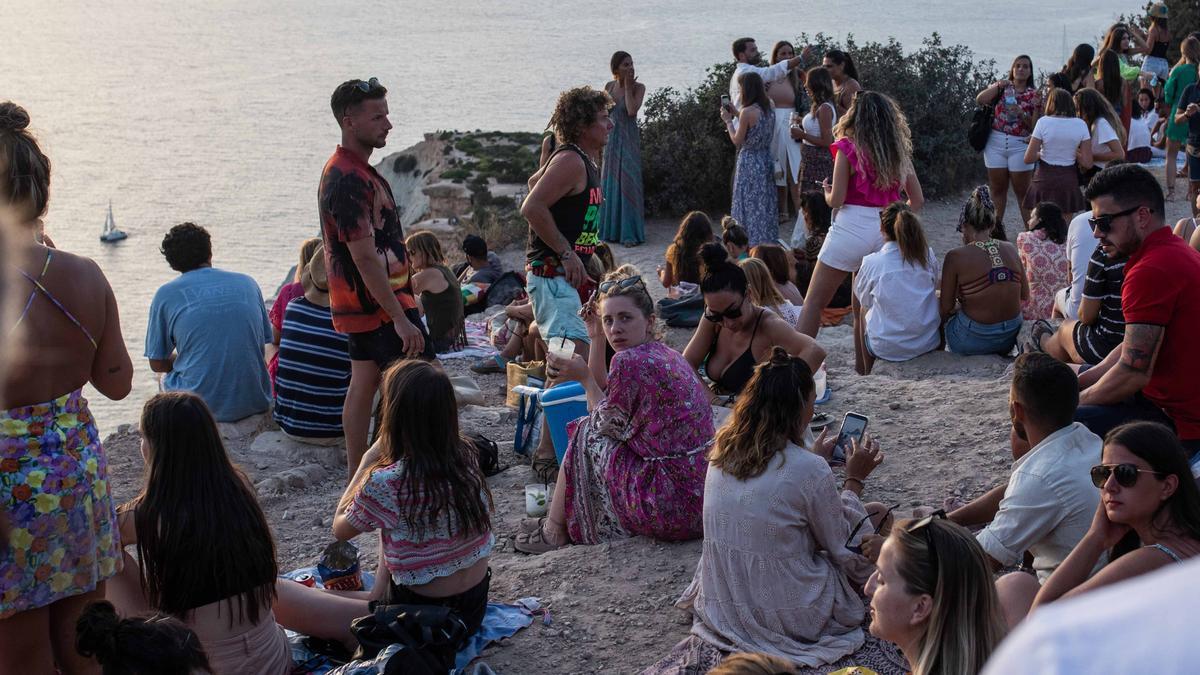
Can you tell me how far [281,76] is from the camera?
38750 mm

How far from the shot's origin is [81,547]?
10.6 feet

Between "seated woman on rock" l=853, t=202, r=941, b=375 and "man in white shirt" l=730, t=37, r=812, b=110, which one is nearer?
"seated woman on rock" l=853, t=202, r=941, b=375

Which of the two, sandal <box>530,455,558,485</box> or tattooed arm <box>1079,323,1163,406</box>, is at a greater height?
tattooed arm <box>1079,323,1163,406</box>

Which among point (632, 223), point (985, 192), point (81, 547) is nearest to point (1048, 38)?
point (632, 223)

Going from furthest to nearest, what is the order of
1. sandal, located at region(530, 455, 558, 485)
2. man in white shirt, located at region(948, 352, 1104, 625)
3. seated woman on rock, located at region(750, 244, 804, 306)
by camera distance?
seated woman on rock, located at region(750, 244, 804, 306) → sandal, located at region(530, 455, 558, 485) → man in white shirt, located at region(948, 352, 1104, 625)

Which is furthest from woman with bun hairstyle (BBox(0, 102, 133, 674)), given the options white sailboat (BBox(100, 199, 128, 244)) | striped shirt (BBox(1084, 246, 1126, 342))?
white sailboat (BBox(100, 199, 128, 244))

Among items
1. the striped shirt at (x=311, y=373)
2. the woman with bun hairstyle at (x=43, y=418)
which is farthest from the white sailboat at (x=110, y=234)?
the woman with bun hairstyle at (x=43, y=418)

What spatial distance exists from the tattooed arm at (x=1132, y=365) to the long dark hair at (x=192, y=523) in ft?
9.58

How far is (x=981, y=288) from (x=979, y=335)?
0.29 metres

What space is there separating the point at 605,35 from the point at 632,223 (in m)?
33.6

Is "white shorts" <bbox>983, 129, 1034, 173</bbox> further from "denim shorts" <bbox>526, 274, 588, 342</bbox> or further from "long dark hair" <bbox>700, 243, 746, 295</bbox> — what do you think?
"denim shorts" <bbox>526, 274, 588, 342</bbox>

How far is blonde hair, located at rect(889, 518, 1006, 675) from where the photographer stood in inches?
111

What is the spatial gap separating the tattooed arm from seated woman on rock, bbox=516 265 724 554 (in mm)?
1424

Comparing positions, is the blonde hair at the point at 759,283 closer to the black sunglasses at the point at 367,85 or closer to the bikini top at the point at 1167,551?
the black sunglasses at the point at 367,85
